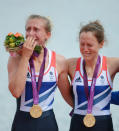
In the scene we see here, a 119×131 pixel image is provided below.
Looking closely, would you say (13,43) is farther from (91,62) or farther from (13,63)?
(91,62)

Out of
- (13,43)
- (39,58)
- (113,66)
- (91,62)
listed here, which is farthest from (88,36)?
(13,43)

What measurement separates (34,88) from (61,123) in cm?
232

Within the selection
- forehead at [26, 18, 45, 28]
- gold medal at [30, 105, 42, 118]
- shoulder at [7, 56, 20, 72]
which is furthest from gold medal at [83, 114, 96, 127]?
forehead at [26, 18, 45, 28]

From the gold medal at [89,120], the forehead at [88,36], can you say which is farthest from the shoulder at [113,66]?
the gold medal at [89,120]

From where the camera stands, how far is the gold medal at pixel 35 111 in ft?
7.90

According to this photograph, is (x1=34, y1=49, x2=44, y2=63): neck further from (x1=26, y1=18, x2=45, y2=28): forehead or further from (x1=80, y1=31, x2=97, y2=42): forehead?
(x1=80, y1=31, x2=97, y2=42): forehead

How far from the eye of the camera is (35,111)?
241 centimetres

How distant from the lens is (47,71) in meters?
2.54

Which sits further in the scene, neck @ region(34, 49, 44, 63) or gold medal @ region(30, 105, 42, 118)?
neck @ region(34, 49, 44, 63)

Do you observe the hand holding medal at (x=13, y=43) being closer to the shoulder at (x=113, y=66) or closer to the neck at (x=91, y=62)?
the neck at (x=91, y=62)

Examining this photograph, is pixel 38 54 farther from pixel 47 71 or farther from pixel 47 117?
pixel 47 117

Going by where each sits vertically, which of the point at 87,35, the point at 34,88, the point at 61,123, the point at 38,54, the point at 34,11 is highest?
the point at 34,11

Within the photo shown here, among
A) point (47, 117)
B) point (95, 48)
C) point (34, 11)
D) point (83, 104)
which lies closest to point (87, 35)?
point (95, 48)

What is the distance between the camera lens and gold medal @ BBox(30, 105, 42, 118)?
2408 mm
